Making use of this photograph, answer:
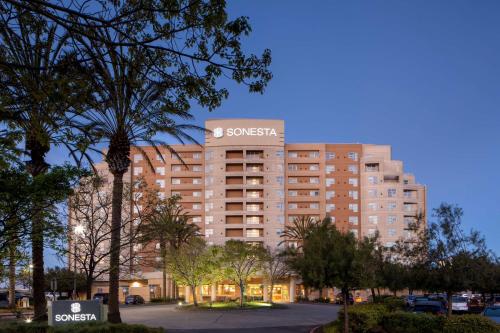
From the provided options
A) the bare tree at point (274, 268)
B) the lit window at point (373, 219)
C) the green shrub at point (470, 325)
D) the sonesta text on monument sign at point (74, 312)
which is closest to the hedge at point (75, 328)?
the sonesta text on monument sign at point (74, 312)

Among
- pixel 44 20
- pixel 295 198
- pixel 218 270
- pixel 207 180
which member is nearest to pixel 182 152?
pixel 207 180

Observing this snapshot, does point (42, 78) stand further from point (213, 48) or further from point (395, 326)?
point (395, 326)

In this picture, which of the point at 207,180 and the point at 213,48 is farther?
the point at 207,180

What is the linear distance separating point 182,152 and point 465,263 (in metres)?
85.5

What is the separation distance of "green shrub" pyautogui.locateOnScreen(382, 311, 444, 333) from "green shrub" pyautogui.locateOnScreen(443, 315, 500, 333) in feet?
1.95

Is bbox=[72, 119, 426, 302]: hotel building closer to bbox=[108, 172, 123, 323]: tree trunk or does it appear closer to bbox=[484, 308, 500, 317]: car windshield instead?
bbox=[108, 172, 123, 323]: tree trunk

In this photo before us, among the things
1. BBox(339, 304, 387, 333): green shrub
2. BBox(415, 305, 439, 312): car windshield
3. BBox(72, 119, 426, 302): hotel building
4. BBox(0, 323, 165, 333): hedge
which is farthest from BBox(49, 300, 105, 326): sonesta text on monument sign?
BBox(72, 119, 426, 302): hotel building

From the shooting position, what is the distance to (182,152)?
109 meters

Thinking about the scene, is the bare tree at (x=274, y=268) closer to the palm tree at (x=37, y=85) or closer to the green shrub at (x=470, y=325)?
the green shrub at (x=470, y=325)

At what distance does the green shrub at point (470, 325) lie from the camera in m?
20.2

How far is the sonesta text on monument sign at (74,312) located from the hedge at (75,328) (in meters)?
0.56

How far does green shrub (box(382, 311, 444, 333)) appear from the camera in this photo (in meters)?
22.0

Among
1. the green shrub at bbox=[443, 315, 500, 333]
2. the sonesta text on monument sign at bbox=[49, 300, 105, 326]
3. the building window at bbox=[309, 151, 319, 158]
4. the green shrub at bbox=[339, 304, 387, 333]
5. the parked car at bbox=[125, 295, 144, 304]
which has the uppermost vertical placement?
the building window at bbox=[309, 151, 319, 158]

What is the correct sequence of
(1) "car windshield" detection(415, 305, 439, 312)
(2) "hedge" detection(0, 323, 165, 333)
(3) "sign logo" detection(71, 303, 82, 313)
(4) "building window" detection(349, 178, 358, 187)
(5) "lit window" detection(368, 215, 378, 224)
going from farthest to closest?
1. (4) "building window" detection(349, 178, 358, 187)
2. (5) "lit window" detection(368, 215, 378, 224)
3. (1) "car windshield" detection(415, 305, 439, 312)
4. (3) "sign logo" detection(71, 303, 82, 313)
5. (2) "hedge" detection(0, 323, 165, 333)
